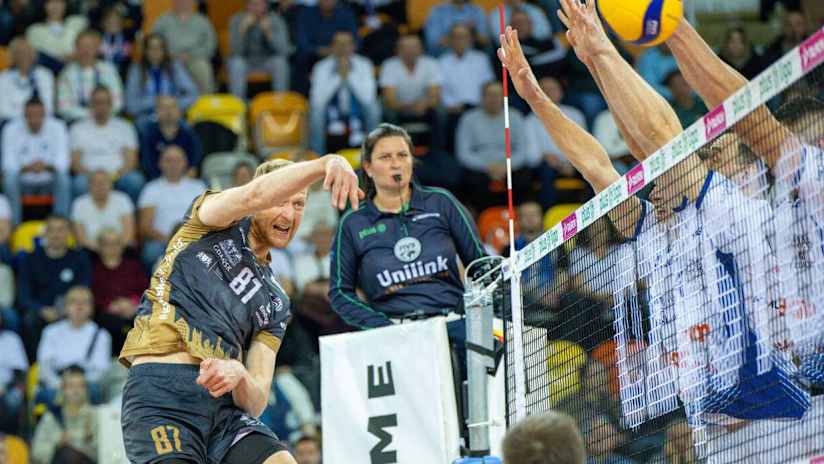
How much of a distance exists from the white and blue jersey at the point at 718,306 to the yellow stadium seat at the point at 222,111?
11401mm

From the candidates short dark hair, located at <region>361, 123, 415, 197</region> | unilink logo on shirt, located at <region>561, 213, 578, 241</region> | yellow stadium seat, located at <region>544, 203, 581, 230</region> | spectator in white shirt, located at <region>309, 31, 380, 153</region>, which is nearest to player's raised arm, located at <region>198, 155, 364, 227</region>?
unilink logo on shirt, located at <region>561, 213, 578, 241</region>

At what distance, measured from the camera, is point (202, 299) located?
19.7 ft

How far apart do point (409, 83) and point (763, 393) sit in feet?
39.6

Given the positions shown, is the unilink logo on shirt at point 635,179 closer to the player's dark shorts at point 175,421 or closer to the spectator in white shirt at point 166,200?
the player's dark shorts at point 175,421

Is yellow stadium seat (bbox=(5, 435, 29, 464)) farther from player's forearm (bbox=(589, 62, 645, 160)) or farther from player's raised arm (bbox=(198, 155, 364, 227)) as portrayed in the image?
player's forearm (bbox=(589, 62, 645, 160))

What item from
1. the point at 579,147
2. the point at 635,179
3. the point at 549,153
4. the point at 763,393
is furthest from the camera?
the point at 549,153

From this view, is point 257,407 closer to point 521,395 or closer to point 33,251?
point 521,395

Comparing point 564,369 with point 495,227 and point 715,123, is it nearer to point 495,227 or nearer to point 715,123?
point 715,123

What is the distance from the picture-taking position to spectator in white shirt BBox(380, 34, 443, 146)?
16.6m

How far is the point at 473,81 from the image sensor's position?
17.0 metres

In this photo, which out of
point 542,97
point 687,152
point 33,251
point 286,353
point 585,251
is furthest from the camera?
point 33,251

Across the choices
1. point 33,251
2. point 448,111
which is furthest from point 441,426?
point 448,111

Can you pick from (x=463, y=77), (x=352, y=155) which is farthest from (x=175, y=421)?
(x=463, y=77)

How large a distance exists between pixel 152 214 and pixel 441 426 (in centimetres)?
814
